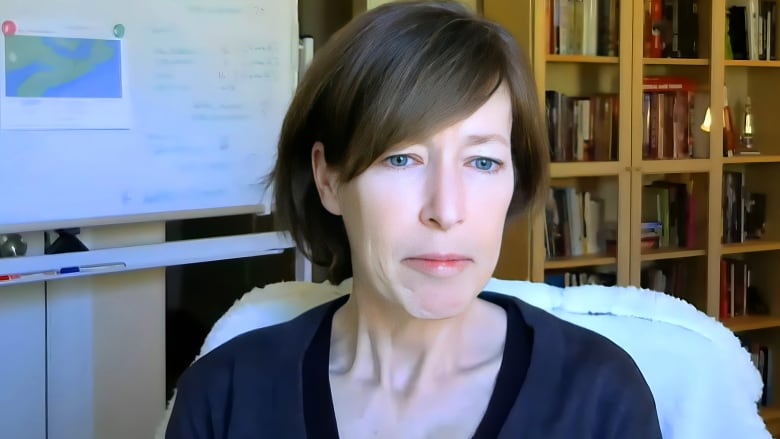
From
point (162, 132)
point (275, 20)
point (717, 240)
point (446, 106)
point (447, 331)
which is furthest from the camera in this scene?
point (717, 240)

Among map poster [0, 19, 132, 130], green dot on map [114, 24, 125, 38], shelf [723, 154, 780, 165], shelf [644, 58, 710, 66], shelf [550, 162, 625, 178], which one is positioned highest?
shelf [644, 58, 710, 66]

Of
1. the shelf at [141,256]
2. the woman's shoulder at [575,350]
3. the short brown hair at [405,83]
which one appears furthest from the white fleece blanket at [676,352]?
the shelf at [141,256]

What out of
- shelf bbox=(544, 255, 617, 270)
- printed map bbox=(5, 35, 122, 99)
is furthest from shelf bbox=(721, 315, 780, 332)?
printed map bbox=(5, 35, 122, 99)

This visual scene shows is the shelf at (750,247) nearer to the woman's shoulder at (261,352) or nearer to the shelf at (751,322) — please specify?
the shelf at (751,322)

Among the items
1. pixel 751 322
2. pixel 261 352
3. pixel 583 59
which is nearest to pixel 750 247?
pixel 751 322

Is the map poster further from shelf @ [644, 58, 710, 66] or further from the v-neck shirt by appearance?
shelf @ [644, 58, 710, 66]

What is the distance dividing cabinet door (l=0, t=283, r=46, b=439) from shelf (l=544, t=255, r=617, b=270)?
1.48 meters

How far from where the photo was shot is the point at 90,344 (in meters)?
2.15

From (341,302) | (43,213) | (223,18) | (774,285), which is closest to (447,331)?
(341,302)

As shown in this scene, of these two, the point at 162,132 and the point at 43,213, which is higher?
the point at 162,132

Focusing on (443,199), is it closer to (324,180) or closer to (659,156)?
(324,180)

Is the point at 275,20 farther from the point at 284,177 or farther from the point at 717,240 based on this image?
the point at 717,240

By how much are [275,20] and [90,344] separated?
951 millimetres

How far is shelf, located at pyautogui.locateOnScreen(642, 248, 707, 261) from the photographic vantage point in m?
2.88
